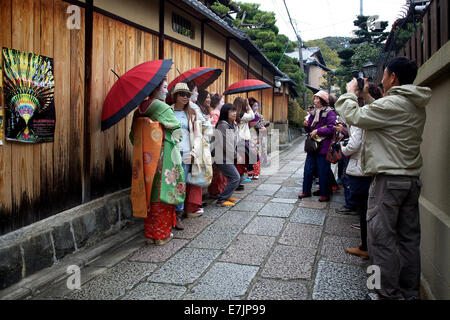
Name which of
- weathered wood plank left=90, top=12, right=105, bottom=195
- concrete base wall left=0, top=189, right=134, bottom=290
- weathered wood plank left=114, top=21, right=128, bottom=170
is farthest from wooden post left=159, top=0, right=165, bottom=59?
concrete base wall left=0, top=189, right=134, bottom=290

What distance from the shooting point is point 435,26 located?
3.67 meters

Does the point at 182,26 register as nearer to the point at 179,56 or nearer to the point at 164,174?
the point at 179,56

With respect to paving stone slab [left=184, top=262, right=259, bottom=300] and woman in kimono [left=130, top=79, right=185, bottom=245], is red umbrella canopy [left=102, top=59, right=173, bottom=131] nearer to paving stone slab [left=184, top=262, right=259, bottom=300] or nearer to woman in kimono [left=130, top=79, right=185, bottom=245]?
woman in kimono [left=130, top=79, right=185, bottom=245]

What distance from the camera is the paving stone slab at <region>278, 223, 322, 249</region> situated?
16.0 ft

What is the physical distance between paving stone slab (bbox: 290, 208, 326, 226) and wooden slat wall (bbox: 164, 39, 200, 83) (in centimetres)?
361

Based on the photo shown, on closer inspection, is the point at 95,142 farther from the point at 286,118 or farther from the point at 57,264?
the point at 286,118

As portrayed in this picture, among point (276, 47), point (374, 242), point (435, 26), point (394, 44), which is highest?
point (276, 47)

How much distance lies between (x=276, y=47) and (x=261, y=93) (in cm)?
609

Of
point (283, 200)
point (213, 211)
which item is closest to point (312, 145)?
point (283, 200)

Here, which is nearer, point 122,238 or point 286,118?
point 122,238

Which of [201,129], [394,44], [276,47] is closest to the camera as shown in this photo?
[201,129]

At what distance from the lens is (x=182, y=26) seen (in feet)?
25.6

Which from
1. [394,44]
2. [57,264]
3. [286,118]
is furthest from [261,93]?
[57,264]

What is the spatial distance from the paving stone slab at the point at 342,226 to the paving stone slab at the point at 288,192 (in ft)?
5.98
